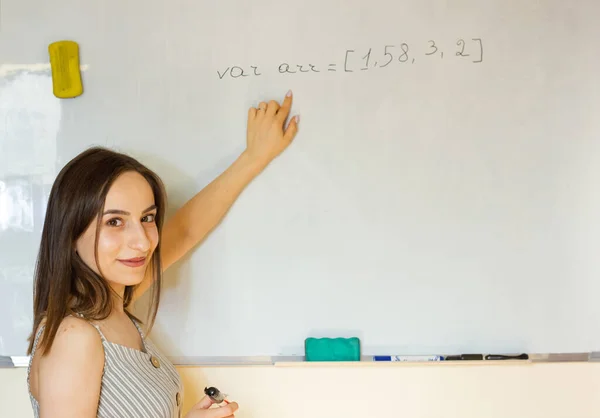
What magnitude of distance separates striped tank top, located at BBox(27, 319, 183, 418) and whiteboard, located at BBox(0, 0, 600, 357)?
282mm

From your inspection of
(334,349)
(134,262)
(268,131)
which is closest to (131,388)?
(134,262)

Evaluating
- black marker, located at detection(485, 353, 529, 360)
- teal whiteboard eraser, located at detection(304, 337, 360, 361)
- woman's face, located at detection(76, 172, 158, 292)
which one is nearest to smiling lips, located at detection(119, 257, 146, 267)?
woman's face, located at detection(76, 172, 158, 292)

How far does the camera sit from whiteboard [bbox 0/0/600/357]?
122 cm

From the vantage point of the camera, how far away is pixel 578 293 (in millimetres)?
1216

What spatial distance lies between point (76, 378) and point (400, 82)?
2.68 ft

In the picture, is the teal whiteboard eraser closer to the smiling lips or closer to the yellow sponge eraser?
the smiling lips

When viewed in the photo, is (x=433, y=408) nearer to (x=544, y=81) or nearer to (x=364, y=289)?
(x=364, y=289)

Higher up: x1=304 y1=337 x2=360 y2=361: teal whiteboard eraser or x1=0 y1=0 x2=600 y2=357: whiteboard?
x1=0 y1=0 x2=600 y2=357: whiteboard

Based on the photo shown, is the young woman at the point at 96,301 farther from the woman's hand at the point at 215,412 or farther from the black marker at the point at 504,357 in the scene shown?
the black marker at the point at 504,357

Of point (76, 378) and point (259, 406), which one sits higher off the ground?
point (76, 378)

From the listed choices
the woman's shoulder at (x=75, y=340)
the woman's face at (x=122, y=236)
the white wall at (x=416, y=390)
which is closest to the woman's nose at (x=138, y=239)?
the woman's face at (x=122, y=236)

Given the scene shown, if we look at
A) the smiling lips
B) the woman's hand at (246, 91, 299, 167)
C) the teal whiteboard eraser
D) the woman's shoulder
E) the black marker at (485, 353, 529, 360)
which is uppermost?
the woman's hand at (246, 91, 299, 167)

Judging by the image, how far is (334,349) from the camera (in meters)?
1.24

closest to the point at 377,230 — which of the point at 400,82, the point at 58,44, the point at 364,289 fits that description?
the point at 364,289
